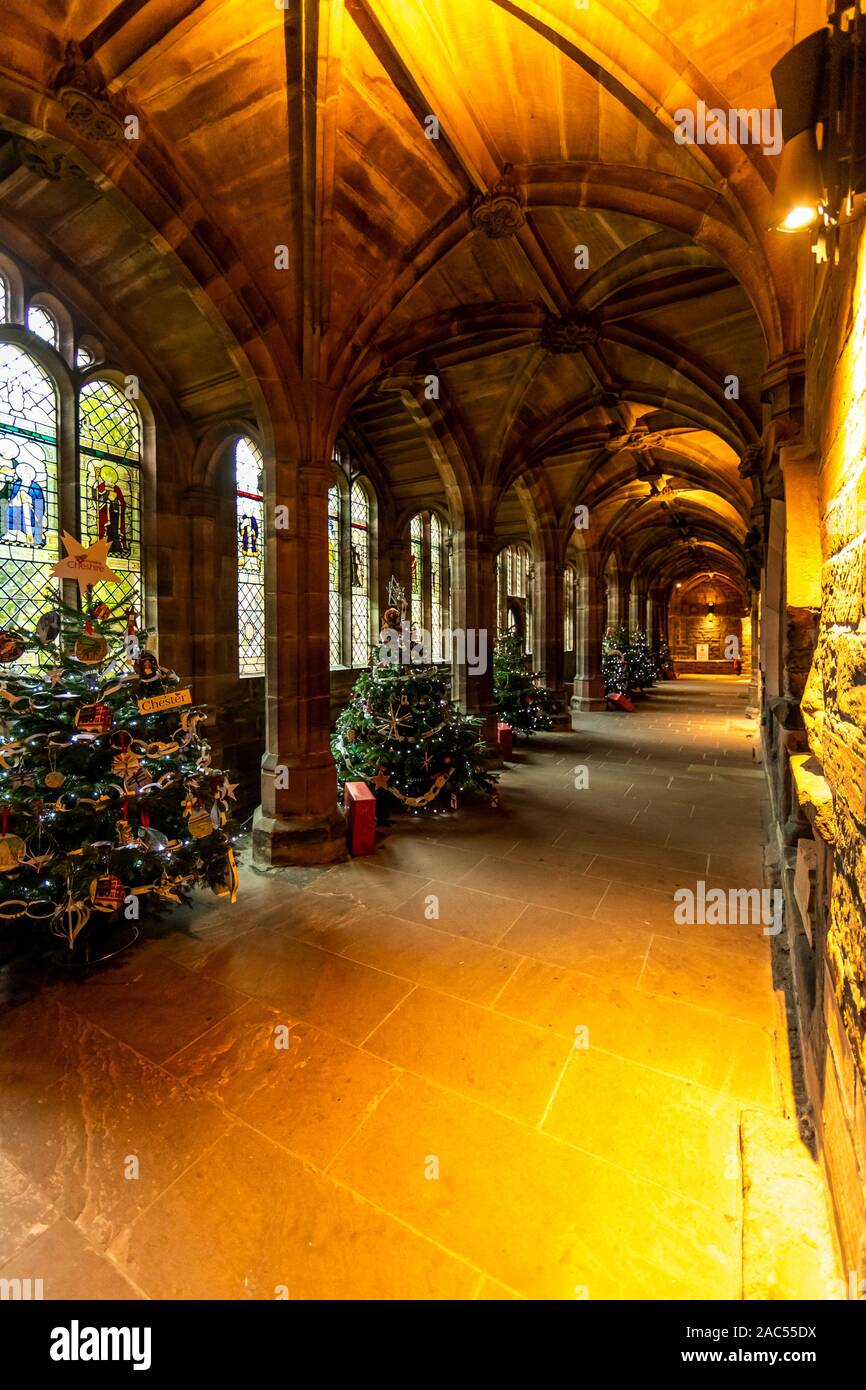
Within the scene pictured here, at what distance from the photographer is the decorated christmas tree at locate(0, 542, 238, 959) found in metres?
3.13

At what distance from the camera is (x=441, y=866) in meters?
4.68

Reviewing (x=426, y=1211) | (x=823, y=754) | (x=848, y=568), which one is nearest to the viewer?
(x=848, y=568)

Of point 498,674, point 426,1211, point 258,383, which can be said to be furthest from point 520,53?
point 498,674

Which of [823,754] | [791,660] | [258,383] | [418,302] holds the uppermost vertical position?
[418,302]

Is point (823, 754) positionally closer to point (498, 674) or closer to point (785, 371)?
point (785, 371)

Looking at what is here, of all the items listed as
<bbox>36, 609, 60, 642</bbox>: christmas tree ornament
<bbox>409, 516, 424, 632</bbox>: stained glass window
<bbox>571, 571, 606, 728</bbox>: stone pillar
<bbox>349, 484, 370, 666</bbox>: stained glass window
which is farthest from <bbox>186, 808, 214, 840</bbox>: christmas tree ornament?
<bbox>571, 571, 606, 728</bbox>: stone pillar

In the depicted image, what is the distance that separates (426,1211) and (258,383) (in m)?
5.43

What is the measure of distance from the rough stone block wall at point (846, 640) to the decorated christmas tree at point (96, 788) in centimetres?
314

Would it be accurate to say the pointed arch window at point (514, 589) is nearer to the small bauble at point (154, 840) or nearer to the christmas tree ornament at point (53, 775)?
the small bauble at point (154, 840)

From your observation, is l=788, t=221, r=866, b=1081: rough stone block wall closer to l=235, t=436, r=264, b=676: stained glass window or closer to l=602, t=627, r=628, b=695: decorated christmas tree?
l=235, t=436, r=264, b=676: stained glass window

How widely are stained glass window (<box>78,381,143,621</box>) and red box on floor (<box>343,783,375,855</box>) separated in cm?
380

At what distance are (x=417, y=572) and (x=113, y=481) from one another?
6747mm

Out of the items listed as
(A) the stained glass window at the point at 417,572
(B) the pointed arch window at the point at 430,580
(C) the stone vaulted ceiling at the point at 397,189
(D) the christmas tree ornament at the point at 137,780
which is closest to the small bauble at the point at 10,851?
(D) the christmas tree ornament at the point at 137,780

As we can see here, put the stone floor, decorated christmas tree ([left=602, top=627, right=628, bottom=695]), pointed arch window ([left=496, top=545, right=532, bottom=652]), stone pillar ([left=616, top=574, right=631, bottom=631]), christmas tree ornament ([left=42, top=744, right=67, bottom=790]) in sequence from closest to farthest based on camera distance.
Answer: the stone floor < christmas tree ornament ([left=42, top=744, right=67, bottom=790]) < decorated christmas tree ([left=602, top=627, right=628, bottom=695]) < pointed arch window ([left=496, top=545, right=532, bottom=652]) < stone pillar ([left=616, top=574, right=631, bottom=631])
